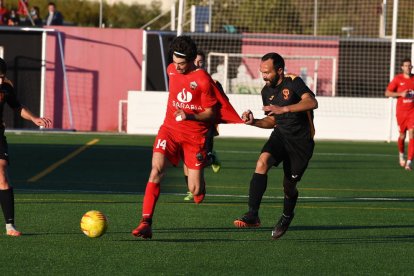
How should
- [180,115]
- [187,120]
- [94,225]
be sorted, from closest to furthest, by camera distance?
[180,115], [94,225], [187,120]

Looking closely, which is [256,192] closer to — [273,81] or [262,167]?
[262,167]

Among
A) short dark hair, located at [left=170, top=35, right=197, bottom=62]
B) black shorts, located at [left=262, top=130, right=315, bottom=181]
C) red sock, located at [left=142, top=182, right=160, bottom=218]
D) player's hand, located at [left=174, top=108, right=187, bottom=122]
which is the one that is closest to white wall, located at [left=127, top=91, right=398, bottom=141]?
black shorts, located at [left=262, top=130, right=315, bottom=181]

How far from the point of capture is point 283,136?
11.8m

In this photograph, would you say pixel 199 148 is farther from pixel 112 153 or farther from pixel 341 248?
pixel 112 153

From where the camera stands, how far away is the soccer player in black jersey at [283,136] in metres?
11.4

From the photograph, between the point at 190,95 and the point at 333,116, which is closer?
the point at 190,95

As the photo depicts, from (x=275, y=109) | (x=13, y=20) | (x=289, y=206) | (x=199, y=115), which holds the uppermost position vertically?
(x=13, y=20)

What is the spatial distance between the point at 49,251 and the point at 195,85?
2.42 metres

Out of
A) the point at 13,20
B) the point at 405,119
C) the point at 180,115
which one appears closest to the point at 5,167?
the point at 180,115

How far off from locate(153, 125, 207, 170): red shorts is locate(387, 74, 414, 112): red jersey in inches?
442

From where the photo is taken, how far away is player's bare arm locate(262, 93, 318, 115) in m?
10.7

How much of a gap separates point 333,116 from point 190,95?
2118 centimetres

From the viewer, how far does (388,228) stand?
12695 mm

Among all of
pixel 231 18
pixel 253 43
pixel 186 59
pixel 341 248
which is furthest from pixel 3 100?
pixel 231 18
